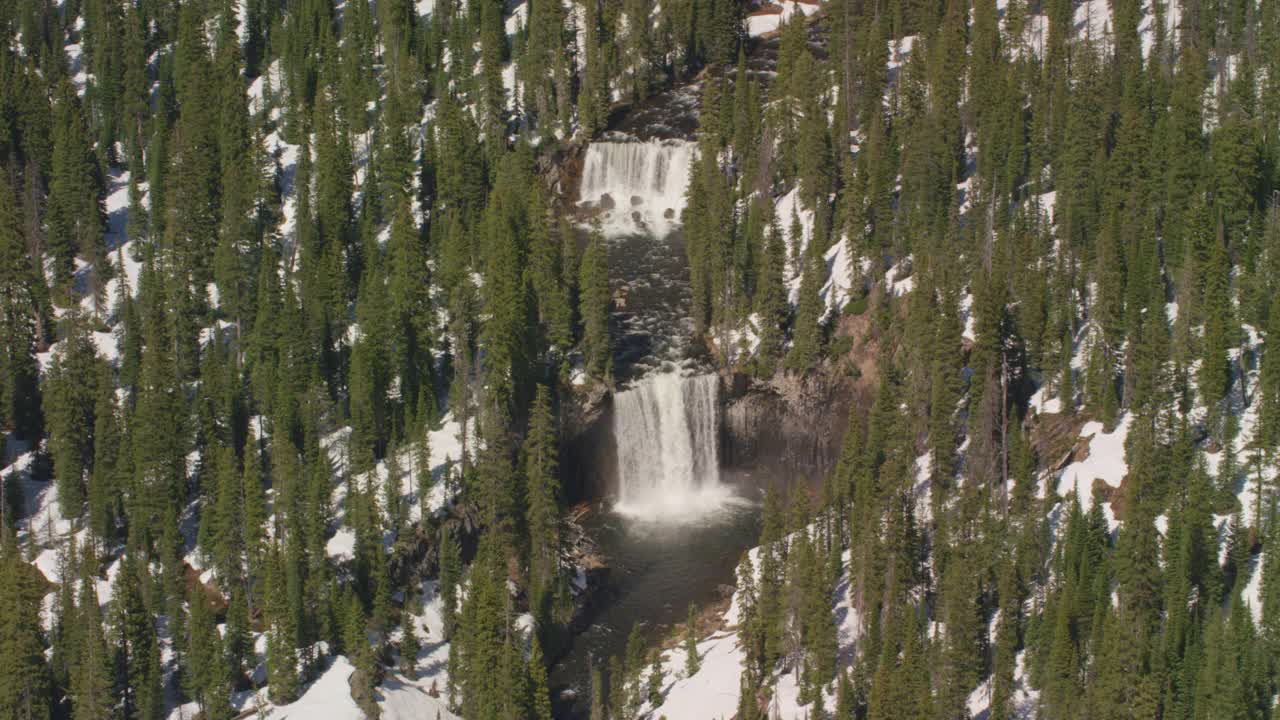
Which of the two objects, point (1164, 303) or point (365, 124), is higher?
point (365, 124)

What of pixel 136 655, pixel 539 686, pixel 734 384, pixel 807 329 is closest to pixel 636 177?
pixel 734 384

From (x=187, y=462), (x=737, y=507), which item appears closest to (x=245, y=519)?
(x=187, y=462)

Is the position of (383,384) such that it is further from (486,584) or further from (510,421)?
(486,584)

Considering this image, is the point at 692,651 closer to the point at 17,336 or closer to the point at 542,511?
the point at 542,511

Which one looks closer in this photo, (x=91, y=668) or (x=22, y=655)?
(x=91, y=668)

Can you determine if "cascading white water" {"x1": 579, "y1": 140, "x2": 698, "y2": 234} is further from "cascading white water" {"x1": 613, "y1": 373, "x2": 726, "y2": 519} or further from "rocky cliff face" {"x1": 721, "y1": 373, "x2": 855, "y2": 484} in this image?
"rocky cliff face" {"x1": 721, "y1": 373, "x2": 855, "y2": 484}
